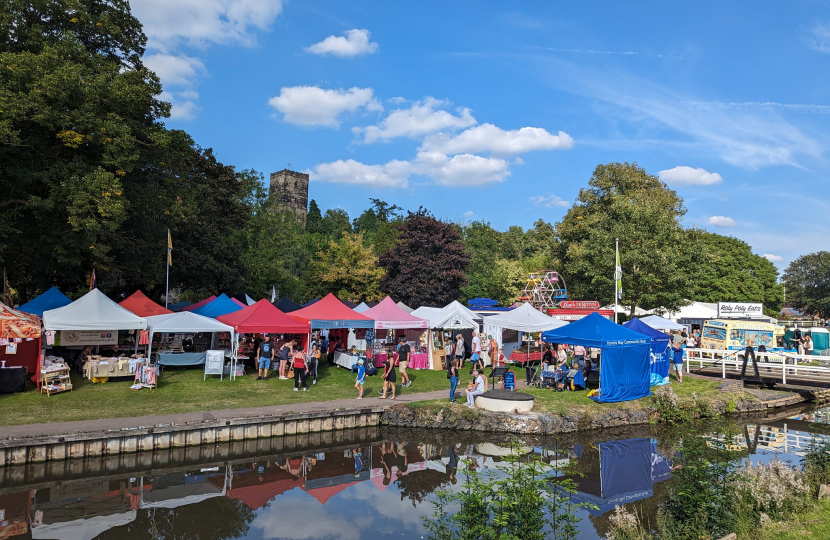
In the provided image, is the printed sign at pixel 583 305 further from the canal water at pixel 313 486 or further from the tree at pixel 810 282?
the tree at pixel 810 282

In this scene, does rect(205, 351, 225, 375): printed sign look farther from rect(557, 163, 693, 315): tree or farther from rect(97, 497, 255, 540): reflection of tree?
rect(557, 163, 693, 315): tree

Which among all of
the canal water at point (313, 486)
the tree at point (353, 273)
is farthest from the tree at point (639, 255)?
the canal water at point (313, 486)

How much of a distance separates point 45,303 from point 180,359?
6095 millimetres

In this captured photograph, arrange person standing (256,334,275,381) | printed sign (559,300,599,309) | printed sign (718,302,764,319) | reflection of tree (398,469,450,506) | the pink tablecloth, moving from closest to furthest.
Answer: reflection of tree (398,469,450,506) → person standing (256,334,275,381) → the pink tablecloth → printed sign (559,300,599,309) → printed sign (718,302,764,319)

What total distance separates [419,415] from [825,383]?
18852 mm

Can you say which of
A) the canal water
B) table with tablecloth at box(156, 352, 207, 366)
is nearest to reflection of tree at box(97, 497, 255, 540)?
the canal water

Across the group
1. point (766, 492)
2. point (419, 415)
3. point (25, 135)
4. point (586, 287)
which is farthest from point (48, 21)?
point (586, 287)

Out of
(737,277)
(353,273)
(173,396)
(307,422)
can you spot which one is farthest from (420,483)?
(737,277)

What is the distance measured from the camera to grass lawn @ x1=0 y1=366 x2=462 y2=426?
1335 centimetres

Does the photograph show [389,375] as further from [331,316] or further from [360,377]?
[331,316]

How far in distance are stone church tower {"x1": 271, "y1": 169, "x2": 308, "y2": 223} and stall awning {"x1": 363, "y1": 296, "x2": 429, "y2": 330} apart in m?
73.5

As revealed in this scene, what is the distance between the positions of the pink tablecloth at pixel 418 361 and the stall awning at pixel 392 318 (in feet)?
4.77

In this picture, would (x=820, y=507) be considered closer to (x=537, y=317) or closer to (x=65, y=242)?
(x=537, y=317)

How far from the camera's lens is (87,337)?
1789cm
